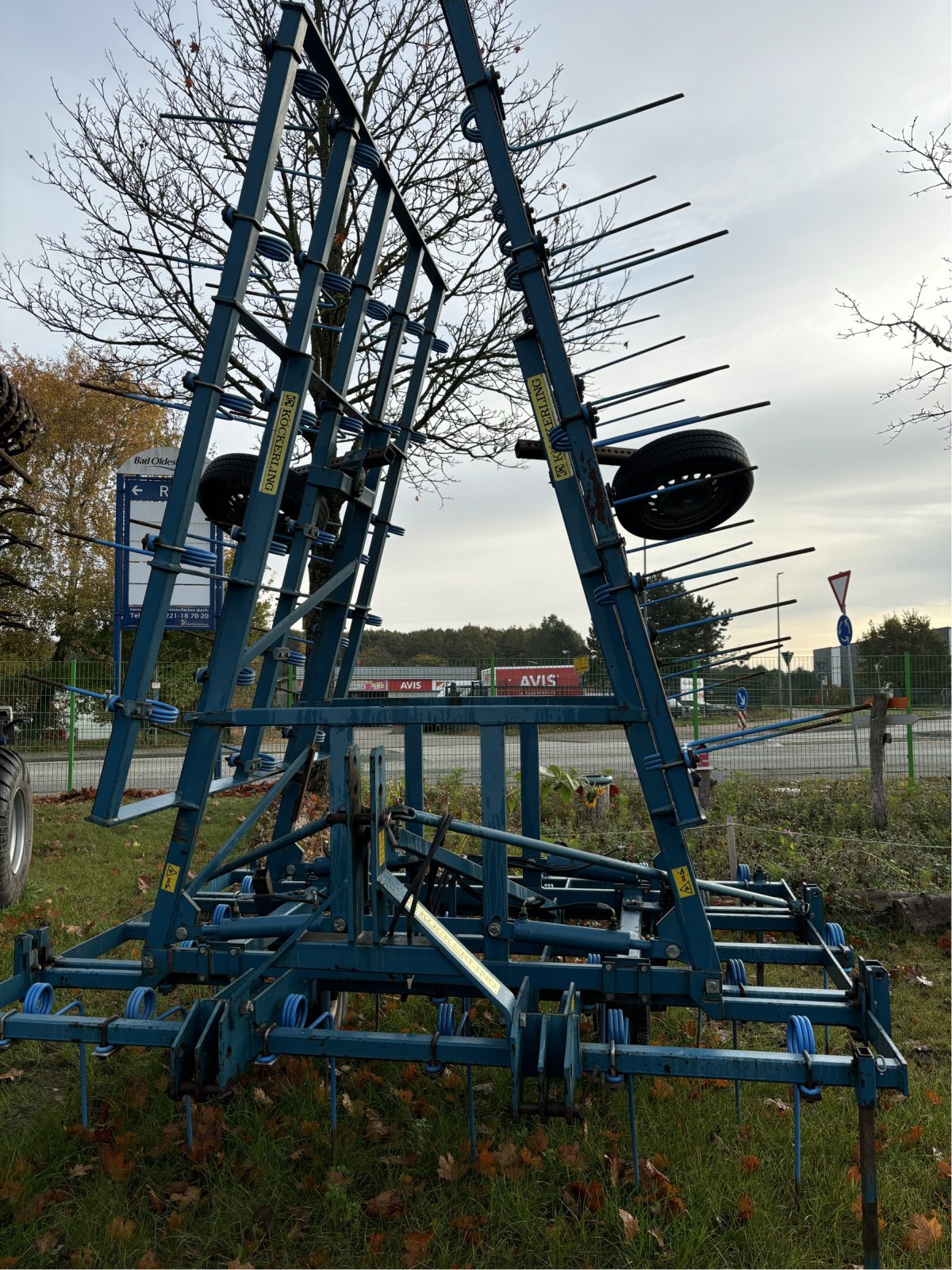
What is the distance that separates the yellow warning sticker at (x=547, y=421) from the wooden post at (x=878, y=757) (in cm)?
630

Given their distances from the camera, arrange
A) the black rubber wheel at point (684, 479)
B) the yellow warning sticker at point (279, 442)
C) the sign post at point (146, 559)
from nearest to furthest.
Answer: the black rubber wheel at point (684, 479) → the yellow warning sticker at point (279, 442) → the sign post at point (146, 559)

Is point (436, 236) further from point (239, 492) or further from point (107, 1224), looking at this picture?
point (107, 1224)

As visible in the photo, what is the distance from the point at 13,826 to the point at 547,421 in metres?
5.39

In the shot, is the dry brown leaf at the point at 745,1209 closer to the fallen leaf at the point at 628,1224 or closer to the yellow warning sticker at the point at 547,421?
the fallen leaf at the point at 628,1224

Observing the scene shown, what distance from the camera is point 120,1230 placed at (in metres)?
2.81

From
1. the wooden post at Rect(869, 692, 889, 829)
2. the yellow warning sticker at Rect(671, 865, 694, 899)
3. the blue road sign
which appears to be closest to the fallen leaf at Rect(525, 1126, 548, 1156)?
the yellow warning sticker at Rect(671, 865, 694, 899)

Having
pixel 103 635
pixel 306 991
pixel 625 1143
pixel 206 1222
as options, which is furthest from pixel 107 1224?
pixel 103 635

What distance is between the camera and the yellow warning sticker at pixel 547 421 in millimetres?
3600

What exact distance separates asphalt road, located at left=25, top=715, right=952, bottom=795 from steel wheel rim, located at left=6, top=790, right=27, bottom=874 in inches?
270

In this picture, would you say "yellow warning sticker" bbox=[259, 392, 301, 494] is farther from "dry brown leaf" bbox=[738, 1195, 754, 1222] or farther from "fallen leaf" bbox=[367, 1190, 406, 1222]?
"dry brown leaf" bbox=[738, 1195, 754, 1222]

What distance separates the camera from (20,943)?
3.51 metres

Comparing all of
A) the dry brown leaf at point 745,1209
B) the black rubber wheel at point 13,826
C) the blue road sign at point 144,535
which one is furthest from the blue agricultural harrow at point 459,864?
the blue road sign at point 144,535

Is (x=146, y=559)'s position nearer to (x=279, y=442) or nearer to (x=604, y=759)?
(x=279, y=442)

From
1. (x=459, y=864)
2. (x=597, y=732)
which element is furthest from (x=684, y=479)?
(x=597, y=732)
